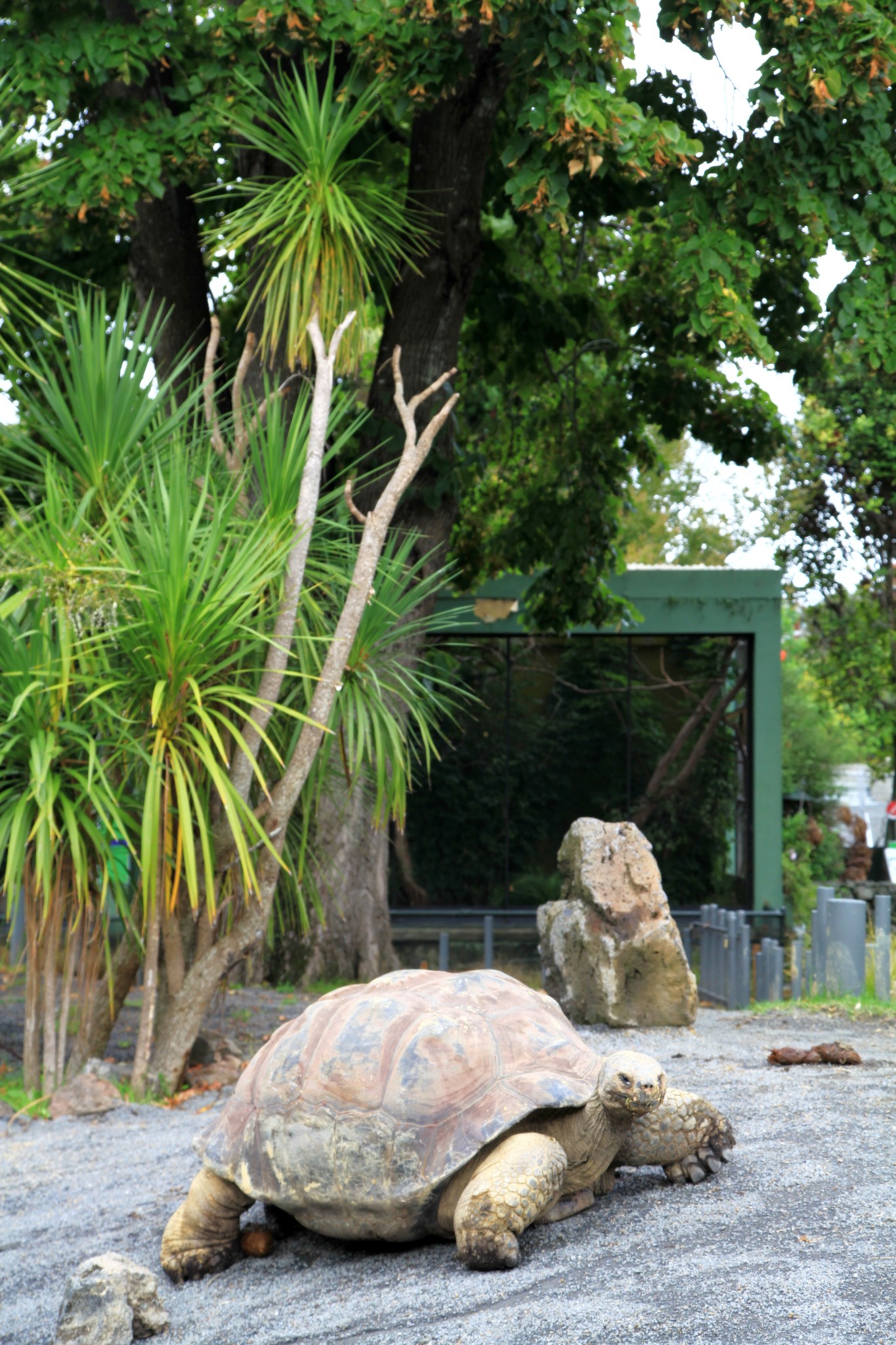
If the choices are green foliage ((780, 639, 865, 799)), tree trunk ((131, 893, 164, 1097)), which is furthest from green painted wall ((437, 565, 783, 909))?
tree trunk ((131, 893, 164, 1097))

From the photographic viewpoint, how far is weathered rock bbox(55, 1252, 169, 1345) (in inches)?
112

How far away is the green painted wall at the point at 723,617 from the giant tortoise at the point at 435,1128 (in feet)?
30.2

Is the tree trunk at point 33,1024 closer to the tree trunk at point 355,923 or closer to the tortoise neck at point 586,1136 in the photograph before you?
the tortoise neck at point 586,1136

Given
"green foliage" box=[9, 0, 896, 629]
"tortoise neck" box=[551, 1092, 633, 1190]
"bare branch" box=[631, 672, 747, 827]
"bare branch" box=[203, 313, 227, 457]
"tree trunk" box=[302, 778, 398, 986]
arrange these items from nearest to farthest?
"tortoise neck" box=[551, 1092, 633, 1190] < "bare branch" box=[203, 313, 227, 457] < "green foliage" box=[9, 0, 896, 629] < "tree trunk" box=[302, 778, 398, 986] < "bare branch" box=[631, 672, 747, 827]

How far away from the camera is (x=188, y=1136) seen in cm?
473

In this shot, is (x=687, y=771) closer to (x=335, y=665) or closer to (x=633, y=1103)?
(x=335, y=665)

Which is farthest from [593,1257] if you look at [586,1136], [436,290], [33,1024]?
[436,290]

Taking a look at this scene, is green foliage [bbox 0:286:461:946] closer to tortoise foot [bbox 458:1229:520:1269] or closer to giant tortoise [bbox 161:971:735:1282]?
giant tortoise [bbox 161:971:735:1282]

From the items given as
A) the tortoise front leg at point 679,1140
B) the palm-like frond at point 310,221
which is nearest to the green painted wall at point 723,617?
the palm-like frond at point 310,221

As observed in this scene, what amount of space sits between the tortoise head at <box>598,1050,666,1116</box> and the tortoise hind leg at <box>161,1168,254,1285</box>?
3.41 feet

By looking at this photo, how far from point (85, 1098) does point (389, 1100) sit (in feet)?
8.16

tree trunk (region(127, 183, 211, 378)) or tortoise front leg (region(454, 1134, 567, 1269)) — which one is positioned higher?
tree trunk (region(127, 183, 211, 378))

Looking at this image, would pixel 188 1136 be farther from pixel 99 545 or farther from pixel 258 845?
pixel 99 545

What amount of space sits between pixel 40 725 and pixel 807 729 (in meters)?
15.8
